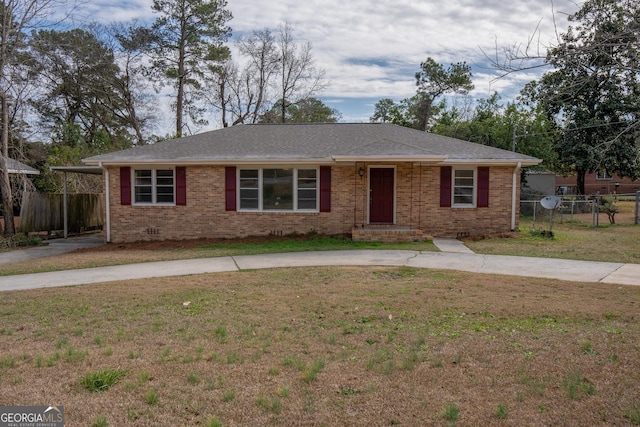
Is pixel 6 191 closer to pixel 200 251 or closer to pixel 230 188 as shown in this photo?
pixel 230 188

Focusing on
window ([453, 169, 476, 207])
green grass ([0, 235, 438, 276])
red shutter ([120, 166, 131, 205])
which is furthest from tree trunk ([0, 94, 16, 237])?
window ([453, 169, 476, 207])

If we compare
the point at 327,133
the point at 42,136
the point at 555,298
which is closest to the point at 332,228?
the point at 327,133

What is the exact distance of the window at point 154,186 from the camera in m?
15.4

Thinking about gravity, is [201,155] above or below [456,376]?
above

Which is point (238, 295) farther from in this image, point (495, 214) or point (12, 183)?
point (12, 183)

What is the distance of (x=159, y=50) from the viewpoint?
29688 millimetres

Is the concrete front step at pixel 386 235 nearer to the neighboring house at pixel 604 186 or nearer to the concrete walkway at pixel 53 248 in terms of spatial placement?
the concrete walkway at pixel 53 248

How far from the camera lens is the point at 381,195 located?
1516cm

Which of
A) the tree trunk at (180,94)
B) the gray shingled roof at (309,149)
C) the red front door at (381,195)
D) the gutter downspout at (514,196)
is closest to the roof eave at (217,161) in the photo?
the gray shingled roof at (309,149)

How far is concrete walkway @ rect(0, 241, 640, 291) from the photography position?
8898mm

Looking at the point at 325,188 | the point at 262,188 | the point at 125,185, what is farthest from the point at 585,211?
the point at 125,185

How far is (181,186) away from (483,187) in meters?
9.77

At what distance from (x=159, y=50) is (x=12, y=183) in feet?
49.7

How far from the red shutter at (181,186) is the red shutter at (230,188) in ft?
4.36
